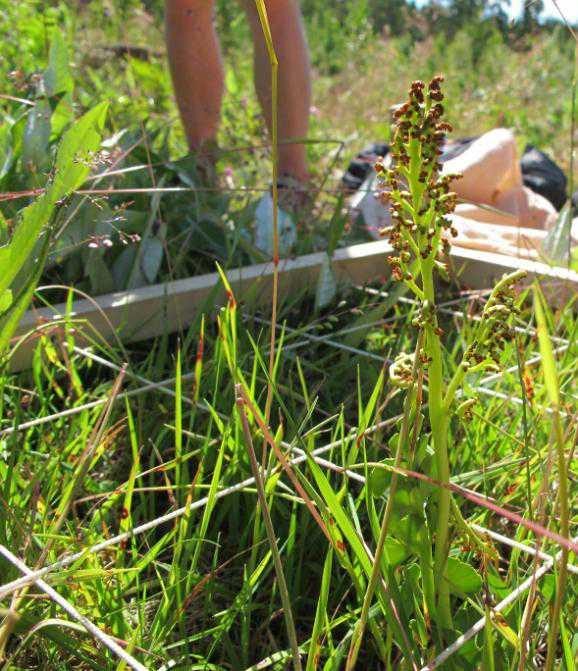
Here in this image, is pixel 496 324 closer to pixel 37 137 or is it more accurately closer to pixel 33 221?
pixel 33 221

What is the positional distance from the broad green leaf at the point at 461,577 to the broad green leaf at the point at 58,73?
1355 mm

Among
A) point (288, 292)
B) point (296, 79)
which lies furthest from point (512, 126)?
point (288, 292)

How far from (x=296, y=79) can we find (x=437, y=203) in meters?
1.94

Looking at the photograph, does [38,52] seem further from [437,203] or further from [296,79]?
[437,203]

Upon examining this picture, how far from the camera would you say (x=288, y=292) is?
176 cm

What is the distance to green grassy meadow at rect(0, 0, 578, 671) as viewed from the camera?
0.64 metres

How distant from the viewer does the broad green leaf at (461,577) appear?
25.4 inches

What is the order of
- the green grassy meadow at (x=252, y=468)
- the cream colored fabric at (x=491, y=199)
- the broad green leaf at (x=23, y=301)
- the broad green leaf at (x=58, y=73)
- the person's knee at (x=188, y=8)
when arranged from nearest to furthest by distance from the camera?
the green grassy meadow at (x=252, y=468), the broad green leaf at (x=23, y=301), the broad green leaf at (x=58, y=73), the cream colored fabric at (x=491, y=199), the person's knee at (x=188, y=8)

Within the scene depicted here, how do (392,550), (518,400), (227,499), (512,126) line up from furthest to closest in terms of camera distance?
(512,126) → (518,400) → (227,499) → (392,550)

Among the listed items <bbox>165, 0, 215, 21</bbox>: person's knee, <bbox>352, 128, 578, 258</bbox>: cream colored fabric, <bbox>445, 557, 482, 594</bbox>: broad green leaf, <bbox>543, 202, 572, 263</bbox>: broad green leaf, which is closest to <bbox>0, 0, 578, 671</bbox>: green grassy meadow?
<bbox>445, 557, 482, 594</bbox>: broad green leaf

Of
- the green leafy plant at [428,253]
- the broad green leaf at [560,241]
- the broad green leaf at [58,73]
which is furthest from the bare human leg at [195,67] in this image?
the green leafy plant at [428,253]

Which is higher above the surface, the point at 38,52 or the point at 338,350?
the point at 38,52

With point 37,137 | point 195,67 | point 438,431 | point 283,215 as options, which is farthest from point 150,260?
point 438,431

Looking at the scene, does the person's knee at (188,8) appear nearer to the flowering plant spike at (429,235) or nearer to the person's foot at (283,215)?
the person's foot at (283,215)
